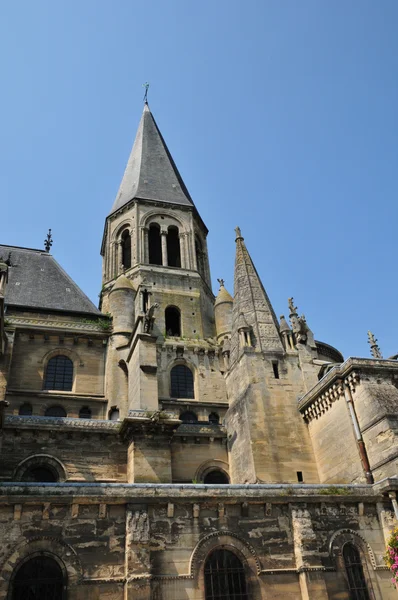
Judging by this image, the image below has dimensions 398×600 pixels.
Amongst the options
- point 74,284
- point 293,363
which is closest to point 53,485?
point 293,363

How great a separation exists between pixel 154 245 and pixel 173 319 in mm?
6146

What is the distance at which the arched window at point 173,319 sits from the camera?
2800 cm

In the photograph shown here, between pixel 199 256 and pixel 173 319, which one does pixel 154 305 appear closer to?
→ pixel 173 319

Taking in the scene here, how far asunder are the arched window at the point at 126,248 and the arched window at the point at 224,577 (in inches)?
850

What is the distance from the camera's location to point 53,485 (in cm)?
1189

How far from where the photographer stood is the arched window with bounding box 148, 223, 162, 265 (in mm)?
31584

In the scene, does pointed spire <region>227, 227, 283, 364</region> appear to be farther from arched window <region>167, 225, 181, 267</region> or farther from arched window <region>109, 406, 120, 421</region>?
arched window <region>167, 225, 181, 267</region>

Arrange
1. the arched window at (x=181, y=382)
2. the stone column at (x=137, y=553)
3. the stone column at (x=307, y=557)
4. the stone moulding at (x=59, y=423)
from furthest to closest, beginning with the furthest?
the arched window at (x=181, y=382) → the stone moulding at (x=59, y=423) → the stone column at (x=307, y=557) → the stone column at (x=137, y=553)

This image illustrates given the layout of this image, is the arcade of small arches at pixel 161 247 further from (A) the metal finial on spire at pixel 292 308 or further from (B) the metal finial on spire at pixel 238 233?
(A) the metal finial on spire at pixel 292 308

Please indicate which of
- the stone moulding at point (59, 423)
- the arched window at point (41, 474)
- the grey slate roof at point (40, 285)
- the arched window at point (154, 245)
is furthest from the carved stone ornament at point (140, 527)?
the arched window at point (154, 245)

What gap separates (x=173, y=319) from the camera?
93.3 feet

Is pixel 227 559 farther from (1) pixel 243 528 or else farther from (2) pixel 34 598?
(2) pixel 34 598

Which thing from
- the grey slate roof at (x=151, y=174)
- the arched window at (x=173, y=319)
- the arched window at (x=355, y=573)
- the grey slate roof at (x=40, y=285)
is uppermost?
the grey slate roof at (x=151, y=174)

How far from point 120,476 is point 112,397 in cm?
477
